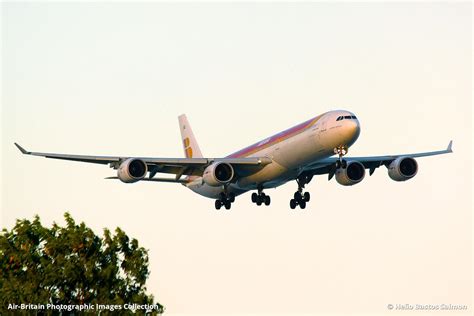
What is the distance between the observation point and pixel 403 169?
218 feet

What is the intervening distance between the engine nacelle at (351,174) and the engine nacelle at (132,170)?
1229 cm

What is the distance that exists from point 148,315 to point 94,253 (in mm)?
4850

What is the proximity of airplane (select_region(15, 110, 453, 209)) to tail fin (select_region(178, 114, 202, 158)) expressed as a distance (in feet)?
35.8

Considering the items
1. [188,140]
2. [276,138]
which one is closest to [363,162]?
[276,138]

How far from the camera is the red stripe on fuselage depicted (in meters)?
60.3

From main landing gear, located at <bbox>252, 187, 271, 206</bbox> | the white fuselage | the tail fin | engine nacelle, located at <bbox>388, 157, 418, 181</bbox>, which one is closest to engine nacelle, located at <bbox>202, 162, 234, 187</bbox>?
the white fuselage

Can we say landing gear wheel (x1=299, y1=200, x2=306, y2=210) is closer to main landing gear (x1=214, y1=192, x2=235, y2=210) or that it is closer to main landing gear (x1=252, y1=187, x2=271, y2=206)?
main landing gear (x1=252, y1=187, x2=271, y2=206)

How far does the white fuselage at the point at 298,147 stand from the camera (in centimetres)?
5778

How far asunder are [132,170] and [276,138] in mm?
9108

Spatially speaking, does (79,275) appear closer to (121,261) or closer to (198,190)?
(121,261)

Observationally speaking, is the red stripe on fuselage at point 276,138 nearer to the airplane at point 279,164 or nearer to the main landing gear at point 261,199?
the airplane at point 279,164

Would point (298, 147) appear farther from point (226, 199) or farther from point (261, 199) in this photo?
point (226, 199)

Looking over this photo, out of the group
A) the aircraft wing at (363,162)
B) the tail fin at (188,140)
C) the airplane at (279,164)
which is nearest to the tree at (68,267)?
the airplane at (279,164)

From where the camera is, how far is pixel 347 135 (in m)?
57.5
